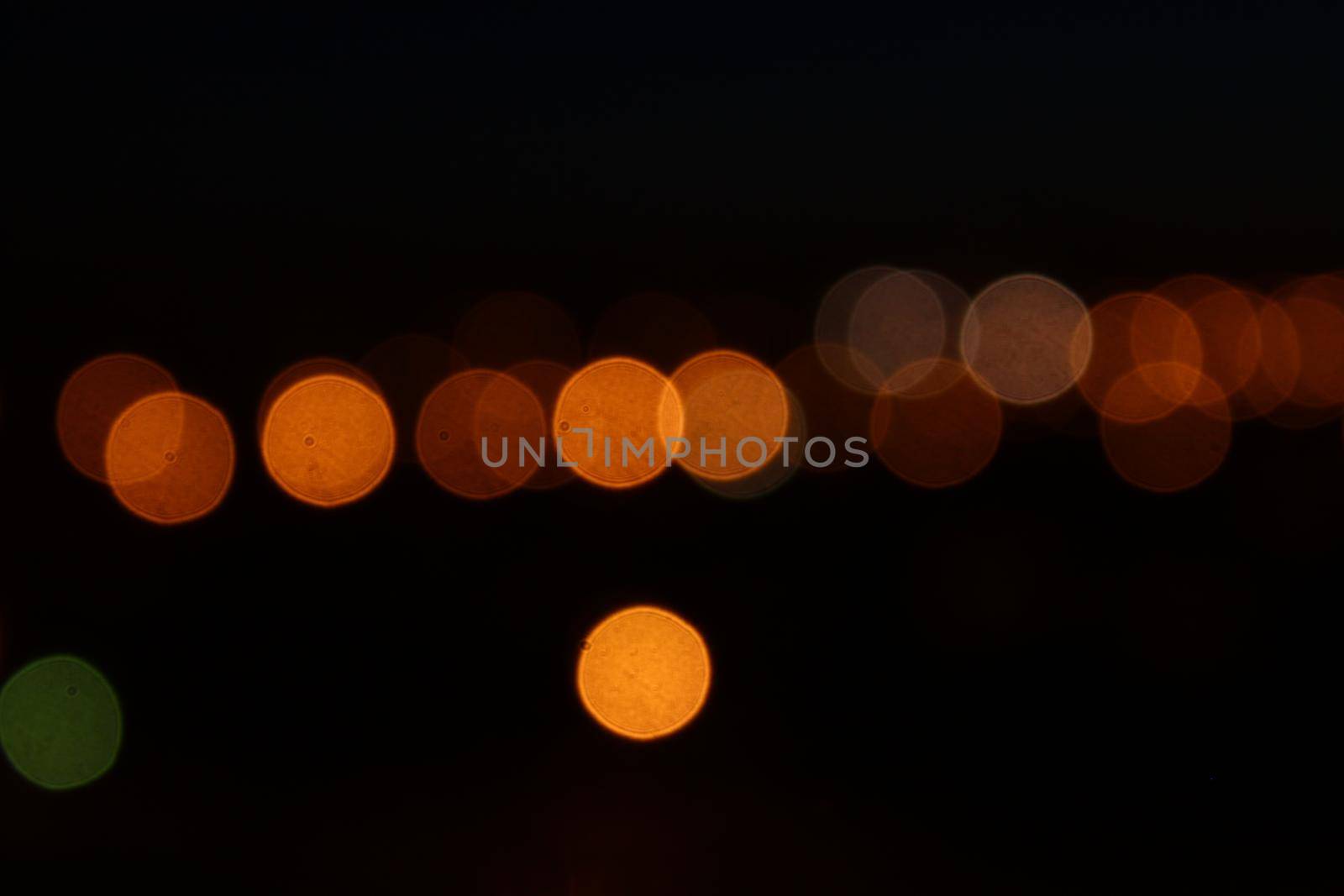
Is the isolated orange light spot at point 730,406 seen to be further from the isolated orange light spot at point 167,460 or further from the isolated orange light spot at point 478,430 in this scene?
the isolated orange light spot at point 167,460

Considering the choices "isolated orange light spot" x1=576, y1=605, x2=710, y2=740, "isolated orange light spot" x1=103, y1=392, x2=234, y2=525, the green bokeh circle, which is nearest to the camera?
the green bokeh circle

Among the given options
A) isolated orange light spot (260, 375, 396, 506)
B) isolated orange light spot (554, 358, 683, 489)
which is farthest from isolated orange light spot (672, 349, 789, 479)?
isolated orange light spot (260, 375, 396, 506)

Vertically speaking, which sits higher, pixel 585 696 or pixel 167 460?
pixel 167 460

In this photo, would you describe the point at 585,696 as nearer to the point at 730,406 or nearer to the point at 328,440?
the point at 328,440

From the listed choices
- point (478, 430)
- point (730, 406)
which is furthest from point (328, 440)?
point (730, 406)

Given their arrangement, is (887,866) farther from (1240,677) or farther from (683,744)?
(1240,677)

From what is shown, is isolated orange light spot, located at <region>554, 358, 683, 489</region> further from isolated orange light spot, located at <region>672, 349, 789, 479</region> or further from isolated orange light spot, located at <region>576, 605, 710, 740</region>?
isolated orange light spot, located at <region>576, 605, 710, 740</region>
